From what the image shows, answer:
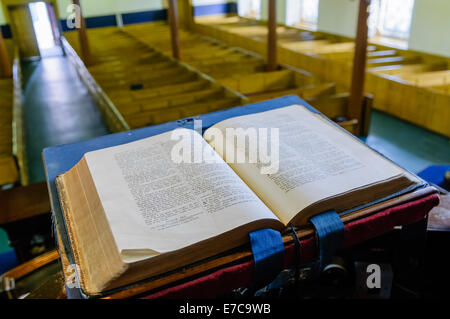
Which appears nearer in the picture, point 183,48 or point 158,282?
point 158,282

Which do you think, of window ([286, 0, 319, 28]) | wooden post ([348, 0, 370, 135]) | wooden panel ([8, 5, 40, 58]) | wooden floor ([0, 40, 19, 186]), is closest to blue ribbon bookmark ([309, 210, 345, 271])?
wooden floor ([0, 40, 19, 186])

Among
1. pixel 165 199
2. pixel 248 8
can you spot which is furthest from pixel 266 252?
pixel 248 8

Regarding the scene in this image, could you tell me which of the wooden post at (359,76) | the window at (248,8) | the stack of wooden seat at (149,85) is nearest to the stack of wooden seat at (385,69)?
the wooden post at (359,76)

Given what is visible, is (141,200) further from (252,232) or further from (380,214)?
(380,214)

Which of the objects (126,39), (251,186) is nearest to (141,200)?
(251,186)

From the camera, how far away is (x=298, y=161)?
882mm

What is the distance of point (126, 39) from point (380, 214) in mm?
10217

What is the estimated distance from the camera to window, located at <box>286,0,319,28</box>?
34.6 ft

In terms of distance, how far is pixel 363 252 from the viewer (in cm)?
117

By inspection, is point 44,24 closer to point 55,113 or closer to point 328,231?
point 55,113

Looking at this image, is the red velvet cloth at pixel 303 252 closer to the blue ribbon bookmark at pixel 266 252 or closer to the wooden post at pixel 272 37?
the blue ribbon bookmark at pixel 266 252

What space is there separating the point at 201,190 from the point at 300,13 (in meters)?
11.1

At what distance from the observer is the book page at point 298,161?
2.58 feet
